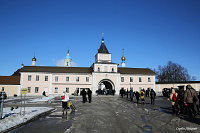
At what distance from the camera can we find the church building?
46.1m

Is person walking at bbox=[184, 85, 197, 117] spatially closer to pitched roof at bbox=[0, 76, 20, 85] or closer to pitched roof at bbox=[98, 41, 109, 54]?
pitched roof at bbox=[98, 41, 109, 54]

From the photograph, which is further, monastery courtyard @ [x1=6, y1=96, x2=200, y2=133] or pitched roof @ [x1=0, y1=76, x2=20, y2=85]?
pitched roof @ [x1=0, y1=76, x2=20, y2=85]

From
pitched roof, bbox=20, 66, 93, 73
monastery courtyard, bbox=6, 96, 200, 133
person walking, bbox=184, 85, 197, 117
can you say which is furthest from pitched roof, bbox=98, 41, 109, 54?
person walking, bbox=184, 85, 197, 117

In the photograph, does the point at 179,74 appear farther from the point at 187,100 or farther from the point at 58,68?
the point at 187,100

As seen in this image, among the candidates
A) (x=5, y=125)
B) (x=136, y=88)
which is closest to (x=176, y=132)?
(x=5, y=125)

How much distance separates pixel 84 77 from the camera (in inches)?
1939

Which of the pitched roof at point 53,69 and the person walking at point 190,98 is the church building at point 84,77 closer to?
the pitched roof at point 53,69

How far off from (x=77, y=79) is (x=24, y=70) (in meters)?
14.8

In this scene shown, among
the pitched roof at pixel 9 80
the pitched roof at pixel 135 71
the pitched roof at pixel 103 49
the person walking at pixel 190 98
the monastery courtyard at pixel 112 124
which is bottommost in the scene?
the monastery courtyard at pixel 112 124

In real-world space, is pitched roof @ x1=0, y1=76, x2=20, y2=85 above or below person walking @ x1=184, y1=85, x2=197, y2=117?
above

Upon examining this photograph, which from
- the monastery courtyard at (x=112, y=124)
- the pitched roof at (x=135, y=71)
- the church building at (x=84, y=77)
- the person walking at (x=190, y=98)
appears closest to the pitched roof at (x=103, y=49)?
the church building at (x=84, y=77)

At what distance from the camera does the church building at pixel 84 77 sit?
151 feet

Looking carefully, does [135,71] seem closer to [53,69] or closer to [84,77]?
[84,77]

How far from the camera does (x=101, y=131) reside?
22.4 ft
